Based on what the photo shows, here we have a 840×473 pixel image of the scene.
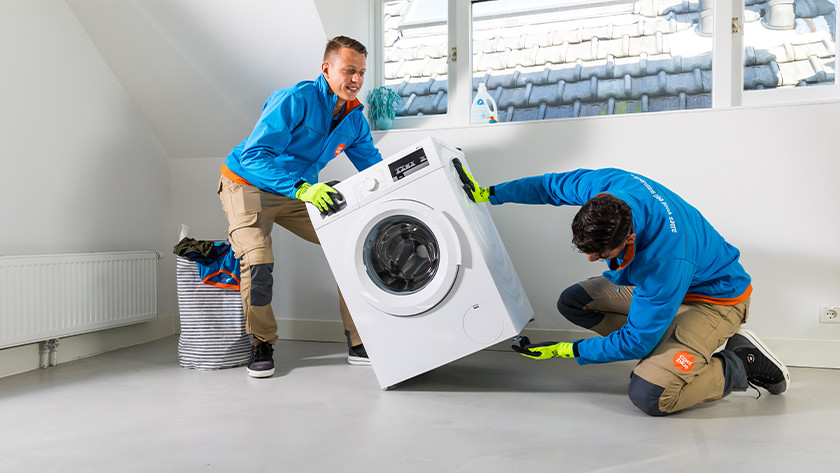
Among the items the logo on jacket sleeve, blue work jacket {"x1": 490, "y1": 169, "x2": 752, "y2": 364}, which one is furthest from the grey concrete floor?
blue work jacket {"x1": 490, "y1": 169, "x2": 752, "y2": 364}

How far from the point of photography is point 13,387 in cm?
235

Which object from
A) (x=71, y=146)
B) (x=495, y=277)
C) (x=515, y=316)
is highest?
(x=71, y=146)

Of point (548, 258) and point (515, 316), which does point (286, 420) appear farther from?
point (548, 258)

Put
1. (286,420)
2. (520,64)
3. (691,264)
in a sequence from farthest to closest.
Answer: (520,64)
(286,420)
(691,264)

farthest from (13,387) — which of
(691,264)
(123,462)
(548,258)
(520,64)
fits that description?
(520,64)

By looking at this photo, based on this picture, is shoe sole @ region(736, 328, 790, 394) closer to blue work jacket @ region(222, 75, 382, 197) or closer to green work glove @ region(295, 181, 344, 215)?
green work glove @ region(295, 181, 344, 215)

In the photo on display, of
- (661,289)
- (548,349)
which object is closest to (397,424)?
(548,349)

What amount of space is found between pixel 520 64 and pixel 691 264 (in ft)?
5.73

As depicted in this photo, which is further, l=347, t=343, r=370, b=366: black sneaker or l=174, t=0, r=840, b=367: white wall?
l=347, t=343, r=370, b=366: black sneaker

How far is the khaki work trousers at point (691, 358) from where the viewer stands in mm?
1889

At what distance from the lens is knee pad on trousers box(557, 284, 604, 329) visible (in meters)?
2.41

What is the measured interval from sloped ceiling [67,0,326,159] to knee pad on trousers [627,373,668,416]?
2.14m

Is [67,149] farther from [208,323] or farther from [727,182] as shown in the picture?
[727,182]

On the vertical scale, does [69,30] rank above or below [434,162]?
above
